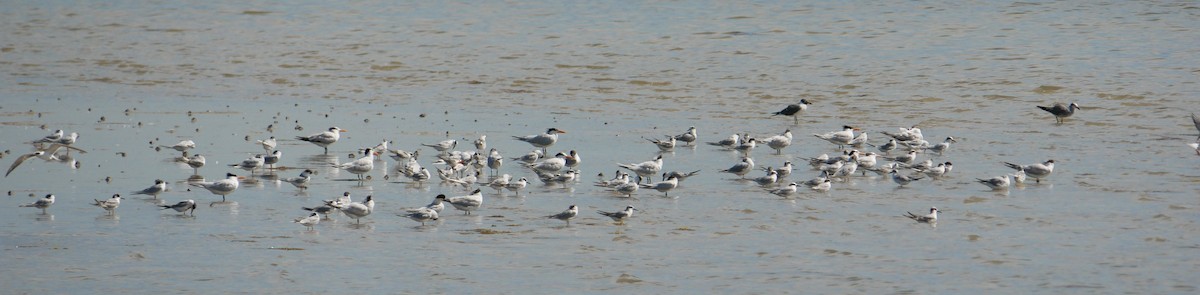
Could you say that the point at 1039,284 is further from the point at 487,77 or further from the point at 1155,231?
the point at 487,77

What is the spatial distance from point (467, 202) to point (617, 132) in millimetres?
8360

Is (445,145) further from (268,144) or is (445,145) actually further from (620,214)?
(620,214)

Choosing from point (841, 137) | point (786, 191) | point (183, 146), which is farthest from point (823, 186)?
point (183, 146)

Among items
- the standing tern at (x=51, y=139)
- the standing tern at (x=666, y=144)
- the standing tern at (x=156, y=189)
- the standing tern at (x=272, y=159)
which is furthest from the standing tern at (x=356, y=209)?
the standing tern at (x=51, y=139)

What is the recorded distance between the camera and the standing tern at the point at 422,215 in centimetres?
1588

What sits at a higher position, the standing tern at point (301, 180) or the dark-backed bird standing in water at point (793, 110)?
the standing tern at point (301, 180)

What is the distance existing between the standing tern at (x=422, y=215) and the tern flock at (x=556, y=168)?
1cm

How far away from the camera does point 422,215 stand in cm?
1594

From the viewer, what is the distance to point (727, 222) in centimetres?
1609

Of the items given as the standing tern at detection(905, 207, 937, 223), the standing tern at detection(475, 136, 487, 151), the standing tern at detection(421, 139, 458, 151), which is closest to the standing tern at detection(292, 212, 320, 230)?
the standing tern at detection(905, 207, 937, 223)

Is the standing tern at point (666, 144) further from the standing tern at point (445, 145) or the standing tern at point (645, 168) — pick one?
the standing tern at point (445, 145)

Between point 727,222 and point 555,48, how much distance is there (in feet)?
74.5

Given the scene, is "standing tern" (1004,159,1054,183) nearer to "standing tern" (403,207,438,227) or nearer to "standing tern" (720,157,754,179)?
"standing tern" (720,157,754,179)

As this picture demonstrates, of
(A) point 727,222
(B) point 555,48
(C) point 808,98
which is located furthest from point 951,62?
(A) point 727,222
